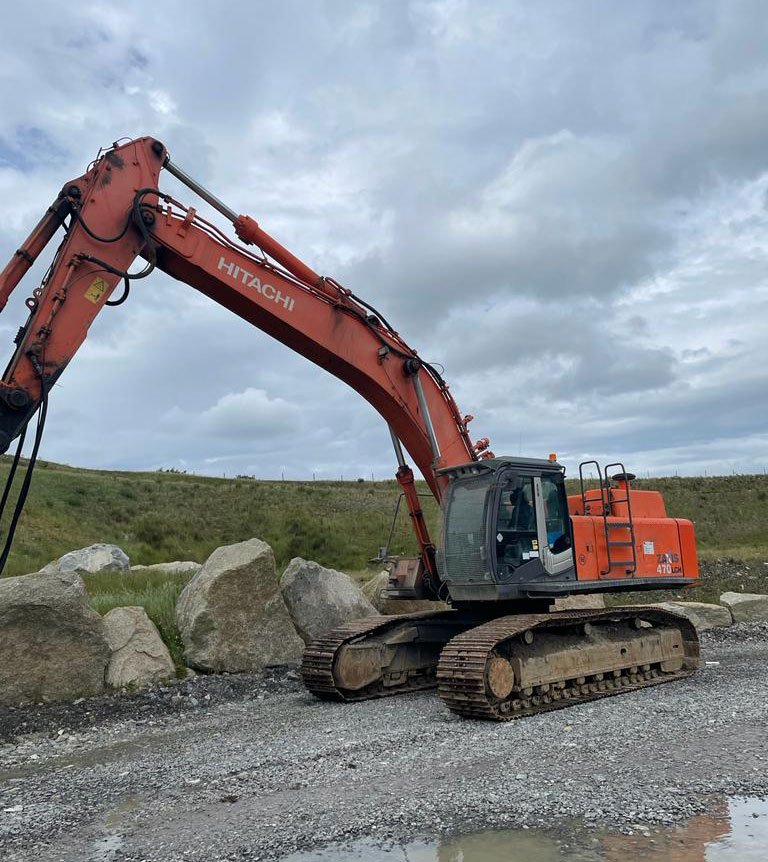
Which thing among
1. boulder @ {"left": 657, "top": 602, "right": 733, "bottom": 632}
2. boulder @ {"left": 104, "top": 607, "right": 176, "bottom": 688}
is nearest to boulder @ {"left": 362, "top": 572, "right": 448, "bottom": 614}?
boulder @ {"left": 104, "top": 607, "right": 176, "bottom": 688}

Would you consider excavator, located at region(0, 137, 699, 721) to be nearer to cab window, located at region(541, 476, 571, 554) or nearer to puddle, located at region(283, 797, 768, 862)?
cab window, located at region(541, 476, 571, 554)

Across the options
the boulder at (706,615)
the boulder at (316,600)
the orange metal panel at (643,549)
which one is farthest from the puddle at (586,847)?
the boulder at (706,615)

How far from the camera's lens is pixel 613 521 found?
10516 millimetres

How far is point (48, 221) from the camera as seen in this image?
792 centimetres

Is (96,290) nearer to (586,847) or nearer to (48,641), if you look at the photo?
(48,641)

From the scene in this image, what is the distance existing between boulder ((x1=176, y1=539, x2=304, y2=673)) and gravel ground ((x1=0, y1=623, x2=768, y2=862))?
92cm

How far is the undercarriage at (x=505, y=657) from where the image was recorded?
830cm

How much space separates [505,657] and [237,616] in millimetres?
3948

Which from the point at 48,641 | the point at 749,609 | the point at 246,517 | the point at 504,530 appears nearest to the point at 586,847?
the point at 504,530

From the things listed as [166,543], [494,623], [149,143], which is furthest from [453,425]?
[166,543]

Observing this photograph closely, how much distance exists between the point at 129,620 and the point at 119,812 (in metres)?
4.95

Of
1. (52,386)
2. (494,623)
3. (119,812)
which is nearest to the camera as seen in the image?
(119,812)

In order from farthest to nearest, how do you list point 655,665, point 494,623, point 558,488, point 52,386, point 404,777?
point 655,665
point 558,488
point 494,623
point 52,386
point 404,777

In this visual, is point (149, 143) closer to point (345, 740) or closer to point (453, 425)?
point (453, 425)
